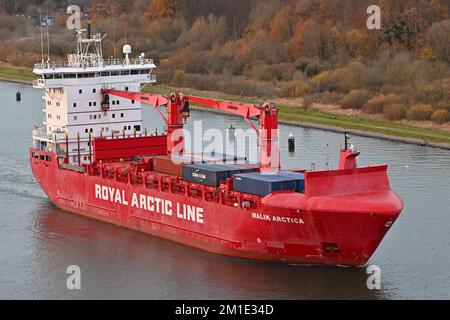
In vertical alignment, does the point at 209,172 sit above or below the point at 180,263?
above

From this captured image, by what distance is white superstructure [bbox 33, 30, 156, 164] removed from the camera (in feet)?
150

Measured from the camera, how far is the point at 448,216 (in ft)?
131

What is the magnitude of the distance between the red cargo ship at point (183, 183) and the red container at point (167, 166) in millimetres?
48

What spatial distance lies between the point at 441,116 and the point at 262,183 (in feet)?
98.7

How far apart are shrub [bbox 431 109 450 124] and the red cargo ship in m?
21.4

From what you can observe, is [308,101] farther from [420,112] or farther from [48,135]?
[48,135]

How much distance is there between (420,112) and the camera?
6438 centimetres

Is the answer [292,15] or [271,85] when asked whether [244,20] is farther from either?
[271,85]

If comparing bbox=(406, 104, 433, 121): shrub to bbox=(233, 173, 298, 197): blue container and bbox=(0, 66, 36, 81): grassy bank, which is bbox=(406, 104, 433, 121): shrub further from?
bbox=(0, 66, 36, 81): grassy bank

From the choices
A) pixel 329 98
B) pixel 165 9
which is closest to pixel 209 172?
pixel 329 98

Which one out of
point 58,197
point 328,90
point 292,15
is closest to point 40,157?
point 58,197

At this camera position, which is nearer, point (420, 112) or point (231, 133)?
point (231, 133)

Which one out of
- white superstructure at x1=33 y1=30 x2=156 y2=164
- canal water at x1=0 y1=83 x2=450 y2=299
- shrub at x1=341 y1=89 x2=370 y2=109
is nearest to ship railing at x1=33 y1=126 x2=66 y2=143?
white superstructure at x1=33 y1=30 x2=156 y2=164
